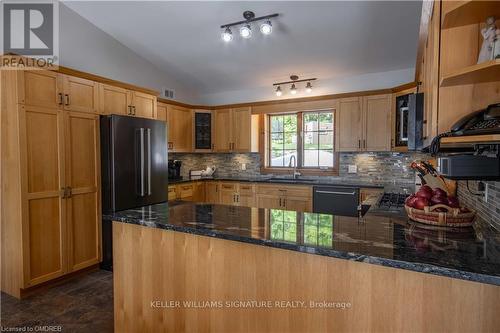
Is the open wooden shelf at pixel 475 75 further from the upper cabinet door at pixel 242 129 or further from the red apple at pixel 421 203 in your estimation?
the upper cabinet door at pixel 242 129

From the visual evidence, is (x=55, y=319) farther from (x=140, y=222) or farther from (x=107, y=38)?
(x=107, y=38)

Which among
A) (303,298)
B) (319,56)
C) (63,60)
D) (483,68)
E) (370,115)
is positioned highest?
(319,56)

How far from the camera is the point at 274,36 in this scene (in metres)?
3.67

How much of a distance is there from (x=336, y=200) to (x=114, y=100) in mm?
3201

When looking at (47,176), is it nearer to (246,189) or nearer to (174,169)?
(174,169)

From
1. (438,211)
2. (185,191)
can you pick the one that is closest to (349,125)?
(185,191)

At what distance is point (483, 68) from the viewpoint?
1.04 m

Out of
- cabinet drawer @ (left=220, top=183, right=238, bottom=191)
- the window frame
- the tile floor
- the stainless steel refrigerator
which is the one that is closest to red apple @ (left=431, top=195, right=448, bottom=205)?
the tile floor

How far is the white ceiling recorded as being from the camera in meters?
3.12

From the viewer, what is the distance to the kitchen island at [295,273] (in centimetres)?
100

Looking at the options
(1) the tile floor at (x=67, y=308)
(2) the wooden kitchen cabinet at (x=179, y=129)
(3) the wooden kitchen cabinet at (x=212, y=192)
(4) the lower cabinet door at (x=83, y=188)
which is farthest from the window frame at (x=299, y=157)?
(1) the tile floor at (x=67, y=308)

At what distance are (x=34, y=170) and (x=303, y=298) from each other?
109 inches

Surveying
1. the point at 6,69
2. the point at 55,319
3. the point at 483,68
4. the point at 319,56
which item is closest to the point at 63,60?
the point at 6,69

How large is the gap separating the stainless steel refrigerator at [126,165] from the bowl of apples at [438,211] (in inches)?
115
